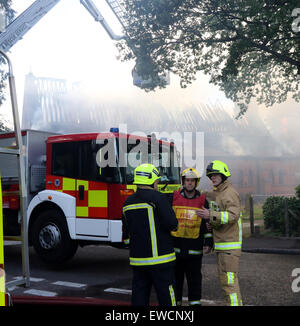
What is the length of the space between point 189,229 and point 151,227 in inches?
26.2

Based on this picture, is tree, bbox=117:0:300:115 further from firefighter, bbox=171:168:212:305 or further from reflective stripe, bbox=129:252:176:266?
reflective stripe, bbox=129:252:176:266

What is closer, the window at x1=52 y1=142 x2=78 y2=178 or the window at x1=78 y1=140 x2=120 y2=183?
the window at x1=78 y1=140 x2=120 y2=183

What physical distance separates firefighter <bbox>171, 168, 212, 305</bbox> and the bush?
7303 millimetres

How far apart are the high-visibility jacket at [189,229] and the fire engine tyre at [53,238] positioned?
3127 mm

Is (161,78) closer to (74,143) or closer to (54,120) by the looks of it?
(74,143)

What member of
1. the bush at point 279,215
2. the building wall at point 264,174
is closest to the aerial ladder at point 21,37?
the bush at point 279,215

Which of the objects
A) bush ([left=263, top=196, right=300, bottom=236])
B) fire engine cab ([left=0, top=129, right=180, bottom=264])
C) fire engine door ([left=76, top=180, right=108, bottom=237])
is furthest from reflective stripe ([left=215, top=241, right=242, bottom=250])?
bush ([left=263, top=196, right=300, bottom=236])

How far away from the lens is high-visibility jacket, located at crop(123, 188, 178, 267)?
3407 mm

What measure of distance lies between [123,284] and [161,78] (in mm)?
7872

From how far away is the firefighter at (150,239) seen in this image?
3.39 metres

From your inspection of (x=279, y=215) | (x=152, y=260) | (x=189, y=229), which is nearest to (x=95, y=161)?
(x=189, y=229)

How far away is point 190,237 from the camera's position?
396 cm

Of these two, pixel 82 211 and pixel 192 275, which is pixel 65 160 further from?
pixel 192 275
